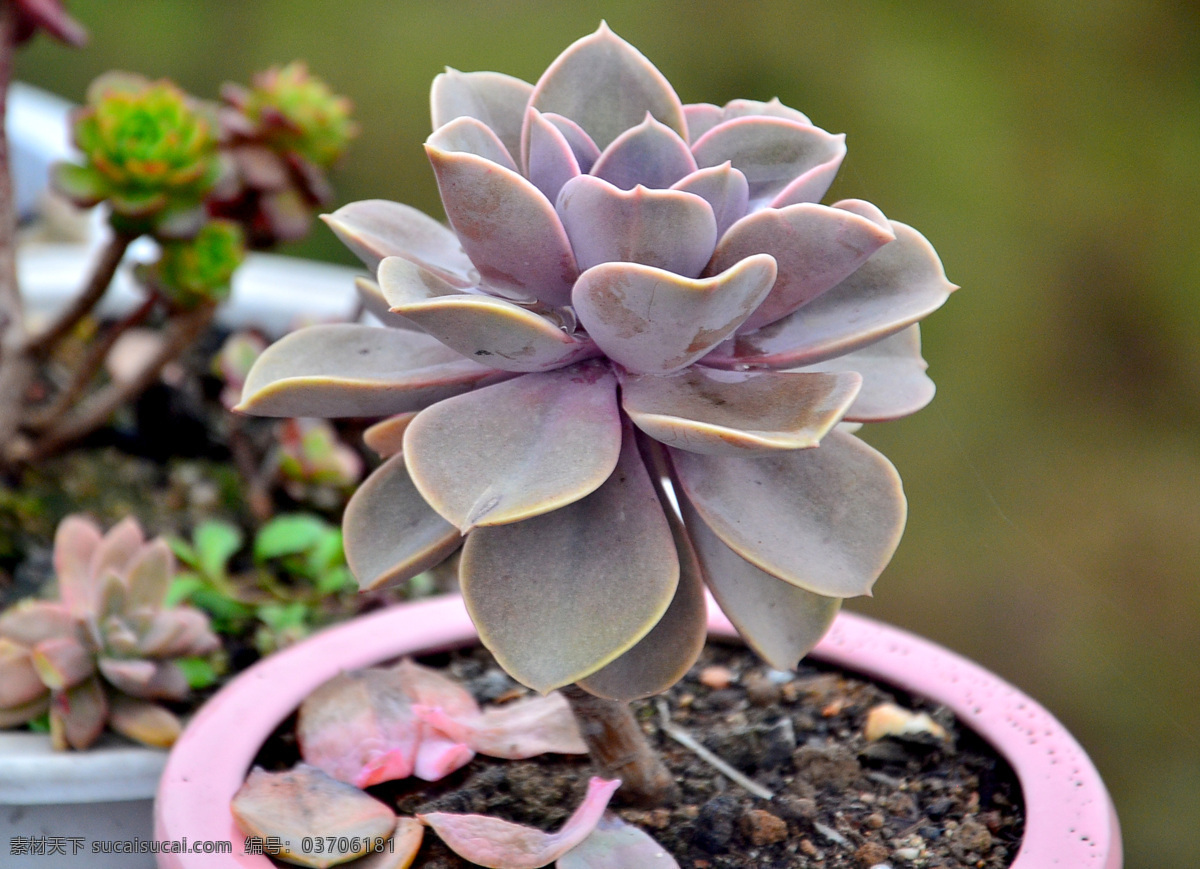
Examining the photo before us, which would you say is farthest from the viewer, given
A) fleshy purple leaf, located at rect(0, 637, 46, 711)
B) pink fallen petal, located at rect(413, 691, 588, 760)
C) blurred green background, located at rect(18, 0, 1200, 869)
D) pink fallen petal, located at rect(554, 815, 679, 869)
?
blurred green background, located at rect(18, 0, 1200, 869)

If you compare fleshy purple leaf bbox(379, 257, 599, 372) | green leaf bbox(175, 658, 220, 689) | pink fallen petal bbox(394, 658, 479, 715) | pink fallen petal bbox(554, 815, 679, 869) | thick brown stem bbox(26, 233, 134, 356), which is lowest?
green leaf bbox(175, 658, 220, 689)

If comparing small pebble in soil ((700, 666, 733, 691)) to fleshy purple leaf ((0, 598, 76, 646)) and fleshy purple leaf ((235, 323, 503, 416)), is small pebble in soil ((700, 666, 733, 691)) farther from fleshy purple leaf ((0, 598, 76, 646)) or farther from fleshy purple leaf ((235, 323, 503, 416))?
fleshy purple leaf ((0, 598, 76, 646))

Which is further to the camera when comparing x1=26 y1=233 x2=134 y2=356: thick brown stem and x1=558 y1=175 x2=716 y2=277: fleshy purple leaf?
x1=26 y1=233 x2=134 y2=356: thick brown stem

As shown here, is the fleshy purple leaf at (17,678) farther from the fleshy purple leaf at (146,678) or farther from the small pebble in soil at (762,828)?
the small pebble in soil at (762,828)

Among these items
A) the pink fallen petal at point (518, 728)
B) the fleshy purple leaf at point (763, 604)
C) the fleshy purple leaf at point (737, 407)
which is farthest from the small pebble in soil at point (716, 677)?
the fleshy purple leaf at point (737, 407)

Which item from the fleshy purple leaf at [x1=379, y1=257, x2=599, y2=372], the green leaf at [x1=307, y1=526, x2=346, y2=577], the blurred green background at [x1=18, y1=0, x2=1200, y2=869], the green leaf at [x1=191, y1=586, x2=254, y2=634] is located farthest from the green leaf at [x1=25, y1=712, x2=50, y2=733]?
the blurred green background at [x1=18, y1=0, x2=1200, y2=869]

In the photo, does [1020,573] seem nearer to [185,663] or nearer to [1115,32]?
[1115,32]

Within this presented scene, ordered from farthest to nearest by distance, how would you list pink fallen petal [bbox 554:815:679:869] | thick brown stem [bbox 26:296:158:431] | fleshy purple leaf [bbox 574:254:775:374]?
thick brown stem [bbox 26:296:158:431]
pink fallen petal [bbox 554:815:679:869]
fleshy purple leaf [bbox 574:254:775:374]

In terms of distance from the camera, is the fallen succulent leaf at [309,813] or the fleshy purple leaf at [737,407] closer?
the fleshy purple leaf at [737,407]
